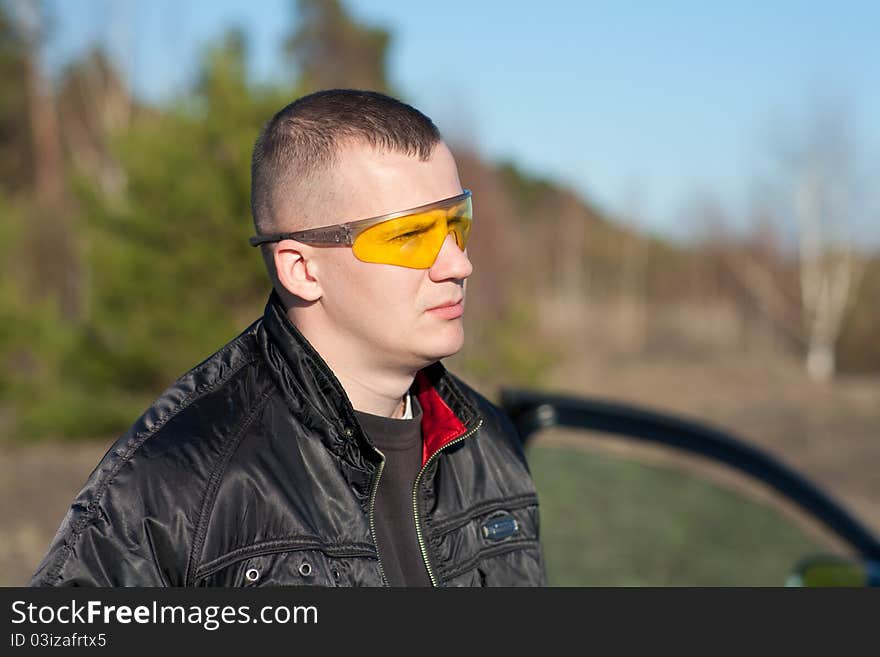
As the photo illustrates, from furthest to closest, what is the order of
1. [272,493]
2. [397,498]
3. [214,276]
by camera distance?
[214,276] → [397,498] → [272,493]

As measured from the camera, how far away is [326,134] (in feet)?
6.54

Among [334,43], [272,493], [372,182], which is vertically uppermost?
[334,43]

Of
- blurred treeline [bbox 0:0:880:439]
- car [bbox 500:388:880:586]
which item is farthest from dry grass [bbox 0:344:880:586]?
car [bbox 500:388:880:586]

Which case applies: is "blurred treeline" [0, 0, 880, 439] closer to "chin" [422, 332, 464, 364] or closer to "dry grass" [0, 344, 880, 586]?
"dry grass" [0, 344, 880, 586]

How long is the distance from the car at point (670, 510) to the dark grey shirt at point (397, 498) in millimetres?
1230

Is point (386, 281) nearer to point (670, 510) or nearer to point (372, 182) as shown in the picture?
Result: point (372, 182)

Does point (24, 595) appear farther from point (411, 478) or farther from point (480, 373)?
point (480, 373)

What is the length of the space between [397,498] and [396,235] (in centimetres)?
51

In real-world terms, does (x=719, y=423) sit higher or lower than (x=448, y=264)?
higher

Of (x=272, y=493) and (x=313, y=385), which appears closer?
(x=272, y=493)

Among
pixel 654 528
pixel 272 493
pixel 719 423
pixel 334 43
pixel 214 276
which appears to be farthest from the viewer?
pixel 334 43

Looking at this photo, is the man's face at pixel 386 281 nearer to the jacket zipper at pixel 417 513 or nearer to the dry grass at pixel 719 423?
the jacket zipper at pixel 417 513

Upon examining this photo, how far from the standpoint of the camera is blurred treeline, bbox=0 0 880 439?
11.1m

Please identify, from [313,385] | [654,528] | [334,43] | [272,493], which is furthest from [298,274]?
[334,43]
